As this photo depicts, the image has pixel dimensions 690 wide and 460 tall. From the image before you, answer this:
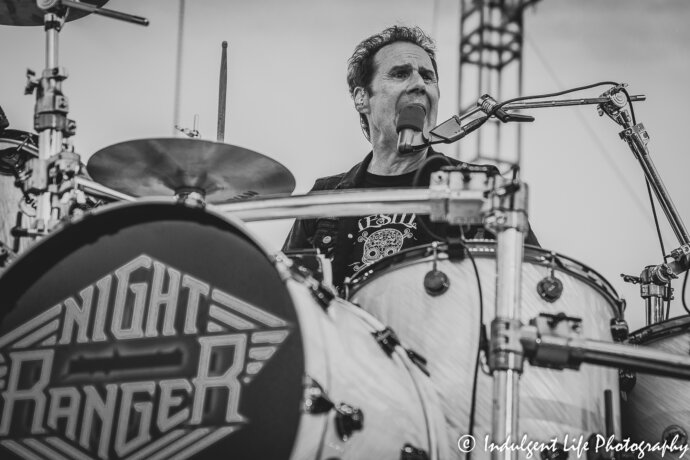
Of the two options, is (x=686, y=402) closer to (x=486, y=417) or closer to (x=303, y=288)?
(x=486, y=417)

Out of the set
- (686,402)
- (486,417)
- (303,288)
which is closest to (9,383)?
(303,288)

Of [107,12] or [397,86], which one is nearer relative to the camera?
[107,12]

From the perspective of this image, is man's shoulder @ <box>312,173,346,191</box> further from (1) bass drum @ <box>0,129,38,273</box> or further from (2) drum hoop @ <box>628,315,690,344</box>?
(2) drum hoop @ <box>628,315,690,344</box>

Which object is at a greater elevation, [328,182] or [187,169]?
[328,182]

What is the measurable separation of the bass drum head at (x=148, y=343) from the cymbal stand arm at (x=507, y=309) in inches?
12.6

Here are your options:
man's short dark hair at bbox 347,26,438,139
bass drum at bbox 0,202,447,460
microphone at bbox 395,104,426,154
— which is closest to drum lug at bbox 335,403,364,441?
bass drum at bbox 0,202,447,460

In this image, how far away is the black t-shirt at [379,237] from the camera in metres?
2.49

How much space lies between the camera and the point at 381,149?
118 inches

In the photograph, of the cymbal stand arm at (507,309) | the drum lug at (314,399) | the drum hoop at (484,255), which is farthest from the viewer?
the drum hoop at (484,255)

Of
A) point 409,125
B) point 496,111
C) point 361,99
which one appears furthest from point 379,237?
point 361,99

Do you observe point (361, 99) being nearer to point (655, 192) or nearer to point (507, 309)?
point (655, 192)

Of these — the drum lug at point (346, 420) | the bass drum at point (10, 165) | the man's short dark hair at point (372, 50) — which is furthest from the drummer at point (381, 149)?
the drum lug at point (346, 420)

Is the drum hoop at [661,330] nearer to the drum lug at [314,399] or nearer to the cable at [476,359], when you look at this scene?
the cable at [476,359]

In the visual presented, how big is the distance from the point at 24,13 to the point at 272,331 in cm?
127
